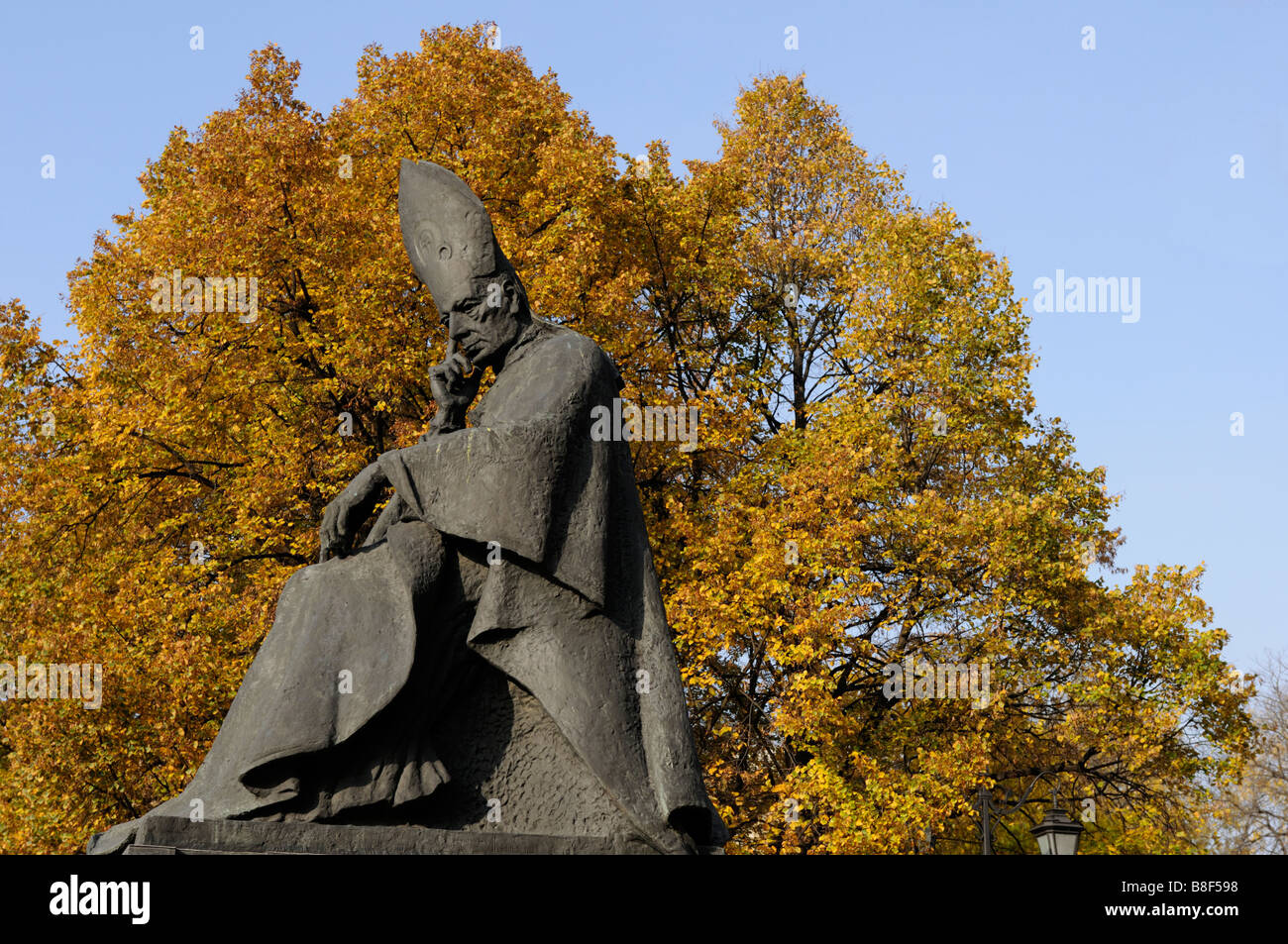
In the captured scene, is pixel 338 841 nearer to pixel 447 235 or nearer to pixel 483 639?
pixel 483 639

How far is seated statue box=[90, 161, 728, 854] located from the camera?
505 cm

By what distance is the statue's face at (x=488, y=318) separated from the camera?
6051 millimetres

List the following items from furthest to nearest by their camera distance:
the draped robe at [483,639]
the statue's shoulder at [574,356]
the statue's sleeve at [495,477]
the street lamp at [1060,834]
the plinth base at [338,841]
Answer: the street lamp at [1060,834], the statue's shoulder at [574,356], the statue's sleeve at [495,477], the draped robe at [483,639], the plinth base at [338,841]

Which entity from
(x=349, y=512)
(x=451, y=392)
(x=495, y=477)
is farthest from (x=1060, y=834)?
(x=349, y=512)

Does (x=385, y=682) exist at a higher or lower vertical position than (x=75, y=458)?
lower

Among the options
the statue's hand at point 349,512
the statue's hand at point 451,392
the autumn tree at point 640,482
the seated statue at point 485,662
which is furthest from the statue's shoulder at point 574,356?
the autumn tree at point 640,482

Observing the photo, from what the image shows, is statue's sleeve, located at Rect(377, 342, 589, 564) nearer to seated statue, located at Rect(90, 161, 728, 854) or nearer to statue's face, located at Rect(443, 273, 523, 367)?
seated statue, located at Rect(90, 161, 728, 854)

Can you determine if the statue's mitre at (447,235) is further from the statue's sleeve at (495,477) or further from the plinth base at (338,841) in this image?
the plinth base at (338,841)

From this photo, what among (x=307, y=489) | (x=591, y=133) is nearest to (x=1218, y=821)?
(x=591, y=133)

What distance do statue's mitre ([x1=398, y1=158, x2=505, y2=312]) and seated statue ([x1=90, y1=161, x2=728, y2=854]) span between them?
23.3 inches

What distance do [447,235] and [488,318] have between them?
40cm
